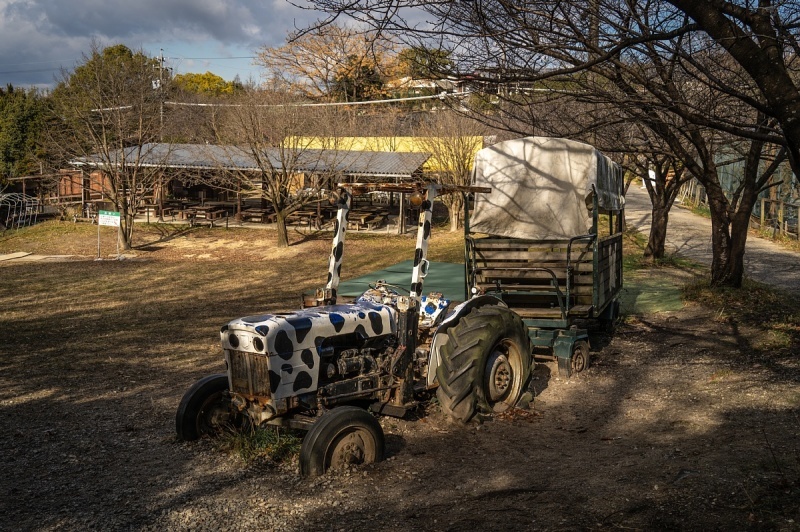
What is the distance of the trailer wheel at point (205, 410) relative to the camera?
21.0 ft

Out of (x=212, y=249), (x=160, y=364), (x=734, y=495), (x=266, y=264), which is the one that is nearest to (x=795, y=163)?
(x=734, y=495)

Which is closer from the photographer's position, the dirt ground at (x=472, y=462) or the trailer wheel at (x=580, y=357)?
the dirt ground at (x=472, y=462)

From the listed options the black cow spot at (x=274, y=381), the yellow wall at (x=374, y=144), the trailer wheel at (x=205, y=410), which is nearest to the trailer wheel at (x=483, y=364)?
the black cow spot at (x=274, y=381)

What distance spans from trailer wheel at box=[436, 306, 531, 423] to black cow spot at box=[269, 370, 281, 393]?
1.67 metres

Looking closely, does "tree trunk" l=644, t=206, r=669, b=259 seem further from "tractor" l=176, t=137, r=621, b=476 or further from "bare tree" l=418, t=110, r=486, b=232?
"bare tree" l=418, t=110, r=486, b=232

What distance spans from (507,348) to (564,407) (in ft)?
3.06

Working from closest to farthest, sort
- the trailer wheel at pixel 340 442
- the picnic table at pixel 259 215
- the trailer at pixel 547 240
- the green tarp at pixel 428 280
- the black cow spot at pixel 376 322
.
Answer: the trailer wheel at pixel 340 442 < the black cow spot at pixel 376 322 < the trailer at pixel 547 240 < the green tarp at pixel 428 280 < the picnic table at pixel 259 215

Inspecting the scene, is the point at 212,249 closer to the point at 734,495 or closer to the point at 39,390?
the point at 39,390

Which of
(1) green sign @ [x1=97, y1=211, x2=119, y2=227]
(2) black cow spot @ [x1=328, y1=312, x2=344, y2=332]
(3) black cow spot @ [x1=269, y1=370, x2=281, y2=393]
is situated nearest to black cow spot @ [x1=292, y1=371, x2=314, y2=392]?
(3) black cow spot @ [x1=269, y1=370, x2=281, y2=393]

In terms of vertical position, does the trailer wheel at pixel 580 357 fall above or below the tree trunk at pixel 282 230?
below

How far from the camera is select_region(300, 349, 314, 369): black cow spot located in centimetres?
590

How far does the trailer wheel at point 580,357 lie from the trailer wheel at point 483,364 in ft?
4.40

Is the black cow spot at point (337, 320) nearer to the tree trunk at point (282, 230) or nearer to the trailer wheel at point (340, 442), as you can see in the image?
the trailer wheel at point (340, 442)

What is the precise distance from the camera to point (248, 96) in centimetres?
2927
